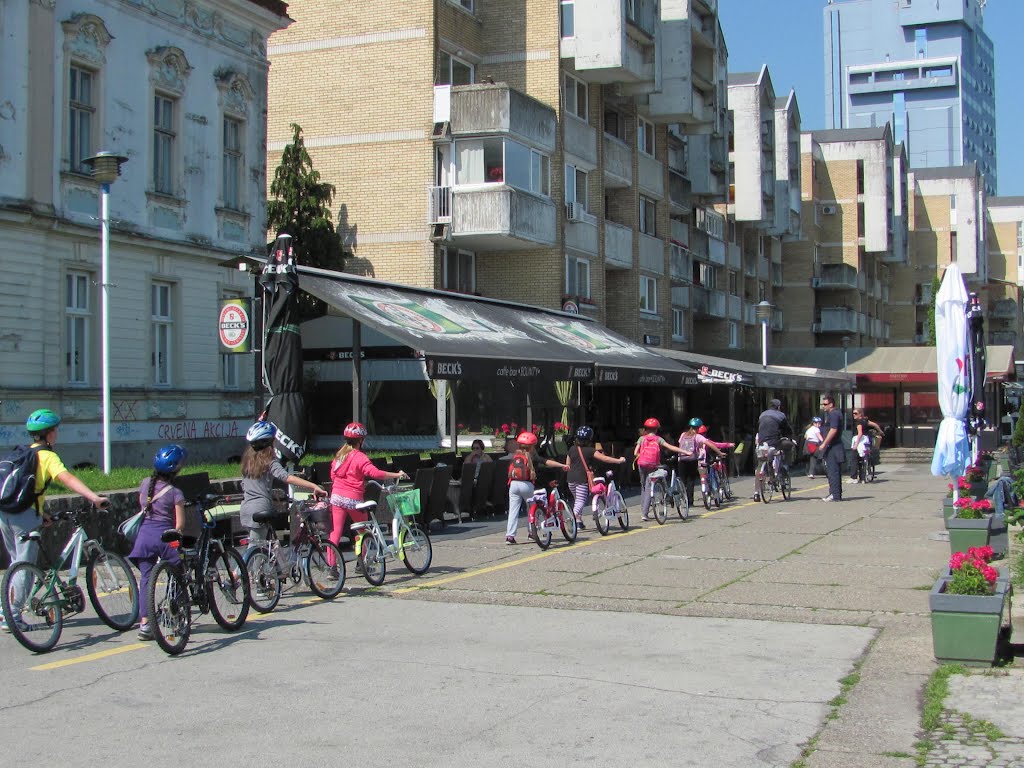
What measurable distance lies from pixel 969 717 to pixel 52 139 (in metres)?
17.9

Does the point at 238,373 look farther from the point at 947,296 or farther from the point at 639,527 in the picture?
the point at 947,296

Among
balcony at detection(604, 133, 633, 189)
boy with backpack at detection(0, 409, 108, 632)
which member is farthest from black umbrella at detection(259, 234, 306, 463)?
balcony at detection(604, 133, 633, 189)

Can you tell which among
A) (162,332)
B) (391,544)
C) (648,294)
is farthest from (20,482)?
(648,294)

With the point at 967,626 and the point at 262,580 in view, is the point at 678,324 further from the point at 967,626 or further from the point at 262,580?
the point at 967,626

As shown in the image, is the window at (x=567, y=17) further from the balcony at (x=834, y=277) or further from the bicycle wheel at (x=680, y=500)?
the balcony at (x=834, y=277)

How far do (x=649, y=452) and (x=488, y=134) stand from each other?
14.8 metres

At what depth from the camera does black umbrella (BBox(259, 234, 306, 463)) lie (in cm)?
1491

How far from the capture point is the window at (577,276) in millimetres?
35781

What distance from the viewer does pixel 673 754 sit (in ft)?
20.0

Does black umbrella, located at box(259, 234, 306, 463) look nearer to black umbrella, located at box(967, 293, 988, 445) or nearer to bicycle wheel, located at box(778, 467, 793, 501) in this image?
black umbrella, located at box(967, 293, 988, 445)

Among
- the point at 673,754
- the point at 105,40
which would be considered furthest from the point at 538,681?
the point at 105,40

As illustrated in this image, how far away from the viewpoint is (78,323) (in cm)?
2098

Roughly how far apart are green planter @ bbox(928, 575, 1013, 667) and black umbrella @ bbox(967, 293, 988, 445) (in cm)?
885

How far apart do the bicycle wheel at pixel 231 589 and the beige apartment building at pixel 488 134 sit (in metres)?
22.5
